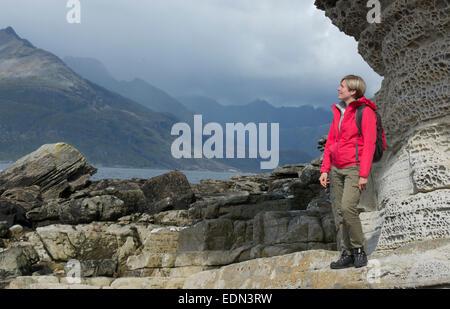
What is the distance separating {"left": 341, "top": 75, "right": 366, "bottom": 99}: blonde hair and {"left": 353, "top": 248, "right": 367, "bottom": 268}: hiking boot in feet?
6.12

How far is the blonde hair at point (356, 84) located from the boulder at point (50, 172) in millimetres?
33042

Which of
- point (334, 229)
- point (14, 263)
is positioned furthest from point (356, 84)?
point (14, 263)

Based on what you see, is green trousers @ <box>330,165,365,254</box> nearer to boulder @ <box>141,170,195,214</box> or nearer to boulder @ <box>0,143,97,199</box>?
boulder @ <box>141,170,195,214</box>

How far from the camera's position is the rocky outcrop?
6.44 metres

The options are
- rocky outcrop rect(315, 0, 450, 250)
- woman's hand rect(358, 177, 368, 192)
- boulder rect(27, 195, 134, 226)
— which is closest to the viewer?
woman's hand rect(358, 177, 368, 192)

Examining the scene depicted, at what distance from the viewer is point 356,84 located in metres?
5.30

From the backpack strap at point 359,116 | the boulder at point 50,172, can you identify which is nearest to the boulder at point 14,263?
the backpack strap at point 359,116

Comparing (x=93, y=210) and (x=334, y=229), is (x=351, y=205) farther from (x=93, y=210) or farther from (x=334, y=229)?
(x=93, y=210)

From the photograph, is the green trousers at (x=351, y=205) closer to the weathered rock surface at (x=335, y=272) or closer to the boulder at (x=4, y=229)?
the weathered rock surface at (x=335, y=272)

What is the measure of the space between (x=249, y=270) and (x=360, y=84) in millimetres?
3044

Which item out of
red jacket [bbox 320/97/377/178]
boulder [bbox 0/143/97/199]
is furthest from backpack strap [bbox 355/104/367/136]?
boulder [bbox 0/143/97/199]

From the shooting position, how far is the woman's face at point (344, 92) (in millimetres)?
5325

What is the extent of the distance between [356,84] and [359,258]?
2.07m
